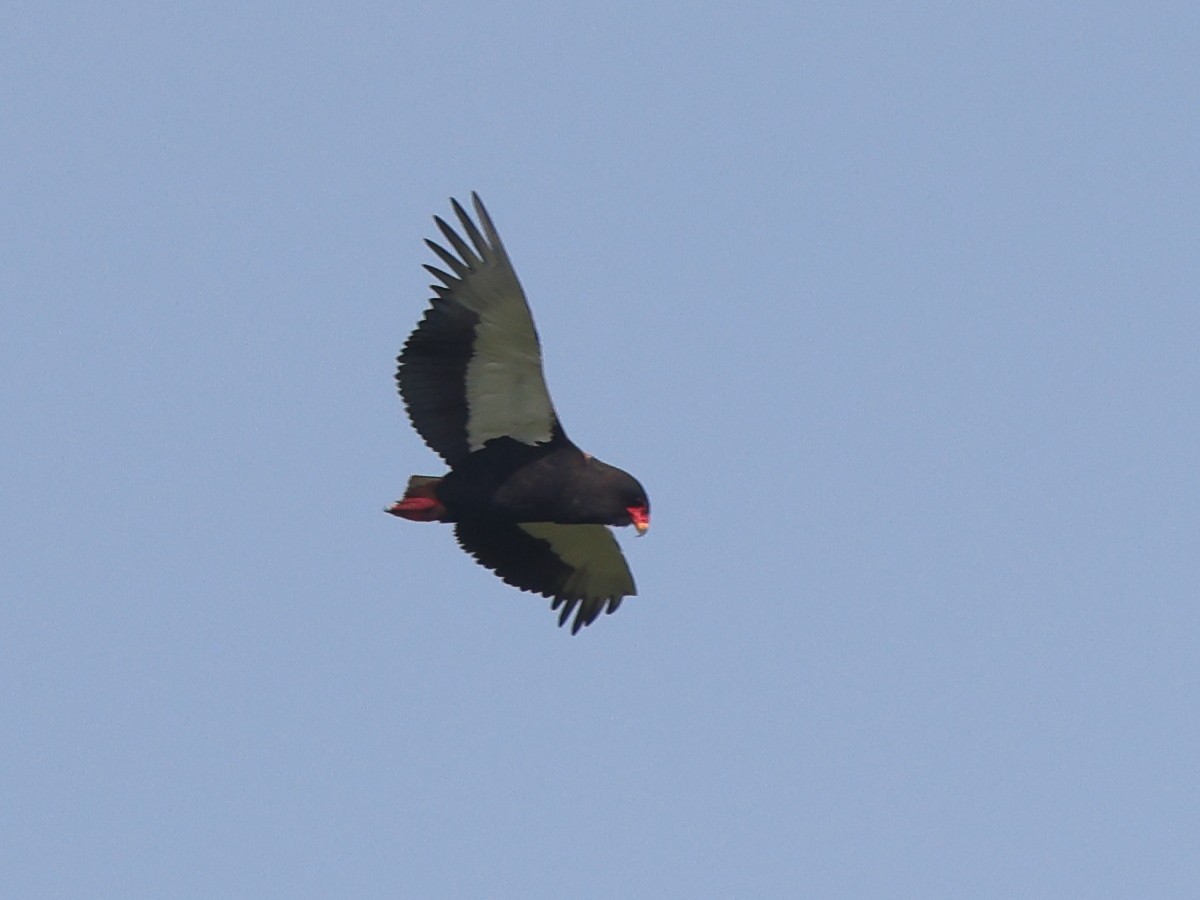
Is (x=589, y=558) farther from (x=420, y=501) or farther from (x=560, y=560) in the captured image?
(x=420, y=501)

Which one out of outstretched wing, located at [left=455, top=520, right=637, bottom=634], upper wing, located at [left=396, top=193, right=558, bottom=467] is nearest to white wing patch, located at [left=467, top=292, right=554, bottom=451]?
upper wing, located at [left=396, top=193, right=558, bottom=467]

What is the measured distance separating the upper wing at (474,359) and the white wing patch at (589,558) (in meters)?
2.35

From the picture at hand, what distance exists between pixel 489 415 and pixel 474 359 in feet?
2.18

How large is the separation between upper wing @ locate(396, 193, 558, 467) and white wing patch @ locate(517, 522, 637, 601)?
2346 mm

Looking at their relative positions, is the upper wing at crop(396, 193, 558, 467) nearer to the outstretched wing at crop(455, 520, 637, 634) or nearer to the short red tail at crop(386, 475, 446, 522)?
the short red tail at crop(386, 475, 446, 522)

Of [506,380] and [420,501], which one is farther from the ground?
[506,380]

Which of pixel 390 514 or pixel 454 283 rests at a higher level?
pixel 454 283

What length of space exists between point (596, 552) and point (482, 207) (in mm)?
5187

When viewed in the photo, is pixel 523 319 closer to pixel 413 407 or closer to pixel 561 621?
pixel 413 407

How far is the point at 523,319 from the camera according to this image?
81.9 ft

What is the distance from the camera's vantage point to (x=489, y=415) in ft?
84.0

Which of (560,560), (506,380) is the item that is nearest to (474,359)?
(506,380)

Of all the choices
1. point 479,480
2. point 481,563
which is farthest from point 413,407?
point 481,563

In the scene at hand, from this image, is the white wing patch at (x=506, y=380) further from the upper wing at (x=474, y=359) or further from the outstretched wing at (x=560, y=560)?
the outstretched wing at (x=560, y=560)
